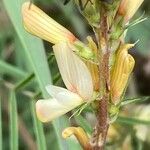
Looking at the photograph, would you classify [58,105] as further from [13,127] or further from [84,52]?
[13,127]

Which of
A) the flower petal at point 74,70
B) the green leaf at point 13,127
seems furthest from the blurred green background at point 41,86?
the flower petal at point 74,70

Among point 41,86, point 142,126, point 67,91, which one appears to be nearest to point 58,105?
point 67,91

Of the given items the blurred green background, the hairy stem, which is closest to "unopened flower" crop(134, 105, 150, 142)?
the blurred green background

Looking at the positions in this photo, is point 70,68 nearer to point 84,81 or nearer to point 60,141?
point 84,81

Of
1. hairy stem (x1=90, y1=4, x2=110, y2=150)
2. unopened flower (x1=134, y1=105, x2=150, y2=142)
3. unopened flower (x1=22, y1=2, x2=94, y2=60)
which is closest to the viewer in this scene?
hairy stem (x1=90, y1=4, x2=110, y2=150)

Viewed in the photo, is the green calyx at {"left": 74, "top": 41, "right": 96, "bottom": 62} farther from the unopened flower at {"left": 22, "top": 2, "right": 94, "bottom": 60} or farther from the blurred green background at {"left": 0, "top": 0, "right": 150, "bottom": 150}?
the blurred green background at {"left": 0, "top": 0, "right": 150, "bottom": 150}

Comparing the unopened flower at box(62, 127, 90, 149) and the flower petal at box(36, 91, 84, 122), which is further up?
the flower petal at box(36, 91, 84, 122)

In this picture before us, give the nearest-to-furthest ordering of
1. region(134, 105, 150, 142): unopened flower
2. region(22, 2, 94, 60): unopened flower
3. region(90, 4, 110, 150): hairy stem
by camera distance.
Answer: region(90, 4, 110, 150): hairy stem, region(22, 2, 94, 60): unopened flower, region(134, 105, 150, 142): unopened flower

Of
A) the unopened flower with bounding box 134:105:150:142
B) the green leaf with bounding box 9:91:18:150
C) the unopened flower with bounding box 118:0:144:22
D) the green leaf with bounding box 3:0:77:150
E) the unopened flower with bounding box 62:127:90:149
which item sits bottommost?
the unopened flower with bounding box 134:105:150:142
